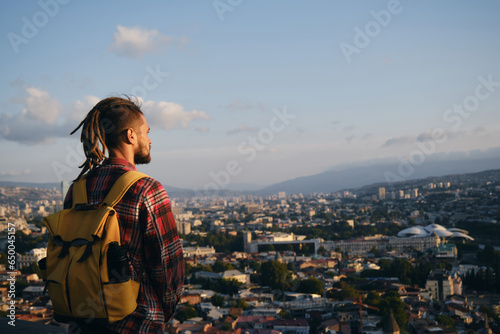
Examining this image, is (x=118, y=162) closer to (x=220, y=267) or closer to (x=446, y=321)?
(x=446, y=321)

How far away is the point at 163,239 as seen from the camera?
816mm

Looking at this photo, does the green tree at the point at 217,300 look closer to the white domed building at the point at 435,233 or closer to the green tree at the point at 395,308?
the green tree at the point at 395,308

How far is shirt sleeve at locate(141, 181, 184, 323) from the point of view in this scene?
813 mm

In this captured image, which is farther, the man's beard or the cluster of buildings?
the cluster of buildings

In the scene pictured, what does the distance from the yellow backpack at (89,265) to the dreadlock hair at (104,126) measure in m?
0.11

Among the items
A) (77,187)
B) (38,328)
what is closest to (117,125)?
(77,187)

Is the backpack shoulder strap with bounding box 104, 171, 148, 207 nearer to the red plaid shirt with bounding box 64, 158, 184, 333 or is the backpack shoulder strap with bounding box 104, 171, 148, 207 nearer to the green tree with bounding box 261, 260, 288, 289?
the red plaid shirt with bounding box 64, 158, 184, 333

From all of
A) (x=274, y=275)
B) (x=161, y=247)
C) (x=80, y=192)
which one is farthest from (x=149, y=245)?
(x=274, y=275)

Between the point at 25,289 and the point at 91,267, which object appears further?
the point at 25,289

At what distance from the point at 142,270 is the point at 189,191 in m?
108

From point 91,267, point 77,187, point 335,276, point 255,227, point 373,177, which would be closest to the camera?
point 91,267

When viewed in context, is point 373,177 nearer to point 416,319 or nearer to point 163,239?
point 416,319

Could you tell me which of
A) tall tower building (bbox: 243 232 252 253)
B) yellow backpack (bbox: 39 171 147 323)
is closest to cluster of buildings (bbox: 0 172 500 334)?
tall tower building (bbox: 243 232 252 253)

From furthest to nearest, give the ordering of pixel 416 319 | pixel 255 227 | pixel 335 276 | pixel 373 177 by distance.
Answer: pixel 373 177 < pixel 255 227 < pixel 335 276 < pixel 416 319
